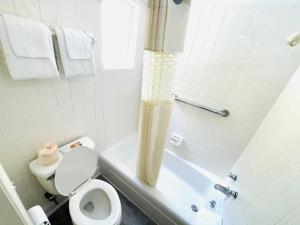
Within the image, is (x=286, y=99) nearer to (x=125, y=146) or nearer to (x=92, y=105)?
(x=92, y=105)

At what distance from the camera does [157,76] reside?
38.3 inches

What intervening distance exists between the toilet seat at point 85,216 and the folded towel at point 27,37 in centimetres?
106

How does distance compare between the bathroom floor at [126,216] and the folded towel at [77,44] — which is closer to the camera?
the folded towel at [77,44]

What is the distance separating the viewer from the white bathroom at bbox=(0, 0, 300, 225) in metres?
0.71

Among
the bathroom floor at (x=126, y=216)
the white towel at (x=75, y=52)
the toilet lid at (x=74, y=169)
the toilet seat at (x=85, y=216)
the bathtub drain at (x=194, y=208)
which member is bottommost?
the bathroom floor at (x=126, y=216)

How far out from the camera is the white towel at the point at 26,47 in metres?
0.62

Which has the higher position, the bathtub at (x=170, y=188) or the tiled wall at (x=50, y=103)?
the tiled wall at (x=50, y=103)

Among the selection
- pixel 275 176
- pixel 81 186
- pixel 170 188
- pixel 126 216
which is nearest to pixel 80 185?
pixel 81 186

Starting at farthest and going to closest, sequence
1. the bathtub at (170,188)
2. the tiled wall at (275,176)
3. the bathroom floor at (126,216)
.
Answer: the bathroom floor at (126,216) → the bathtub at (170,188) → the tiled wall at (275,176)

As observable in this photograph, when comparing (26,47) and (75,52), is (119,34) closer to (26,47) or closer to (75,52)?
(75,52)

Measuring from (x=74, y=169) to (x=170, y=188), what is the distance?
3.84 feet

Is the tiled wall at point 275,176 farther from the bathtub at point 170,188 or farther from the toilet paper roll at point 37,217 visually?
the toilet paper roll at point 37,217

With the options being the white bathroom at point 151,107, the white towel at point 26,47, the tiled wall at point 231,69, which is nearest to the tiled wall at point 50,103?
the white bathroom at point 151,107

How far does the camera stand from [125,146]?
1.93 metres
